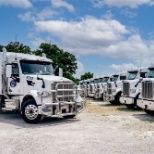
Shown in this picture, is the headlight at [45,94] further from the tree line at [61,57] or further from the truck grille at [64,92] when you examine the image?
the tree line at [61,57]

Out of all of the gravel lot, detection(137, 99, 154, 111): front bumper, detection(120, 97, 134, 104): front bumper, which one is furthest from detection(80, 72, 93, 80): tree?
the gravel lot

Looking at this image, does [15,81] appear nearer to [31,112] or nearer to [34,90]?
[34,90]

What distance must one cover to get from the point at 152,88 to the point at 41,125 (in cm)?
515

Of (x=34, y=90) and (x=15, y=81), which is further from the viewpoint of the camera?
(x=15, y=81)

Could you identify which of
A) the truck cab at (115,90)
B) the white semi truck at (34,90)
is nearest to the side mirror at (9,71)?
the white semi truck at (34,90)

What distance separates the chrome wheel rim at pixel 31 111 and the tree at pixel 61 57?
30657 millimetres

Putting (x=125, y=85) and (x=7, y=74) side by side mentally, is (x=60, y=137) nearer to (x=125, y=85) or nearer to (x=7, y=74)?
(x=7, y=74)

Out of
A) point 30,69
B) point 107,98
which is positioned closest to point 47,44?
point 107,98

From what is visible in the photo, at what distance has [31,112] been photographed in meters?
10.9

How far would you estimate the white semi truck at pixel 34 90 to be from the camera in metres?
10.7

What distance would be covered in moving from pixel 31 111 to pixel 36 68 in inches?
86.2

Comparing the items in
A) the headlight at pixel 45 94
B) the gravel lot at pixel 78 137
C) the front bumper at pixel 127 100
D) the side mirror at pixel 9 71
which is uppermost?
the side mirror at pixel 9 71

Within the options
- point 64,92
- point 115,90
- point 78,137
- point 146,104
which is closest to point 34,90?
point 64,92

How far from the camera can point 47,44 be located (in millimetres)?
43156
